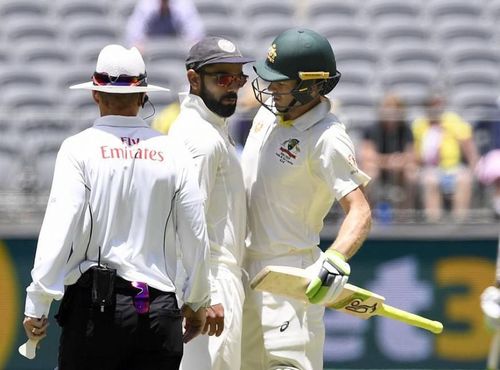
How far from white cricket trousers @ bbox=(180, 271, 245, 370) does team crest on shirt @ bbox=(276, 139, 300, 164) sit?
611mm

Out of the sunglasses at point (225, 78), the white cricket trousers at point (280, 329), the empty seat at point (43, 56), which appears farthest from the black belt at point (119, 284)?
the empty seat at point (43, 56)

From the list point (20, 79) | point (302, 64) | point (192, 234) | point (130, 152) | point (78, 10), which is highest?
point (302, 64)

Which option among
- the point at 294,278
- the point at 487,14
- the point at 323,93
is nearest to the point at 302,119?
the point at 323,93

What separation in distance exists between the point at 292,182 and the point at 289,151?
0.49ft

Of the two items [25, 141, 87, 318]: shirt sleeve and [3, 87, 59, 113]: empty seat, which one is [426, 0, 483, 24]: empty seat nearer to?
[3, 87, 59, 113]: empty seat

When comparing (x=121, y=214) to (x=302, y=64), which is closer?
(x=121, y=214)

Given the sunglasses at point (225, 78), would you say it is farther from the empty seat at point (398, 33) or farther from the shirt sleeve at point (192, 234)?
the empty seat at point (398, 33)

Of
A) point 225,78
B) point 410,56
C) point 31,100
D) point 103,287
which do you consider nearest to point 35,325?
point 103,287

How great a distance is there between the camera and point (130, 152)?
208 inches

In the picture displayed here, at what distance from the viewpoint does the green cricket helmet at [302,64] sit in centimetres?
606

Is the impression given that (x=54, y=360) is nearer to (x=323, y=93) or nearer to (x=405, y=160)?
(x=405, y=160)

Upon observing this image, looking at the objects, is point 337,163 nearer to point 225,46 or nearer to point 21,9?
point 225,46

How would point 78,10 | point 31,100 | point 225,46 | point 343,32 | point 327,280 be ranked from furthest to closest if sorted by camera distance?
point 78,10 < point 343,32 < point 31,100 < point 225,46 < point 327,280

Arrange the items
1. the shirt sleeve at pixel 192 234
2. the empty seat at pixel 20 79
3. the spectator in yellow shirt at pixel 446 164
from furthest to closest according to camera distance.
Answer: the empty seat at pixel 20 79
the spectator in yellow shirt at pixel 446 164
the shirt sleeve at pixel 192 234
